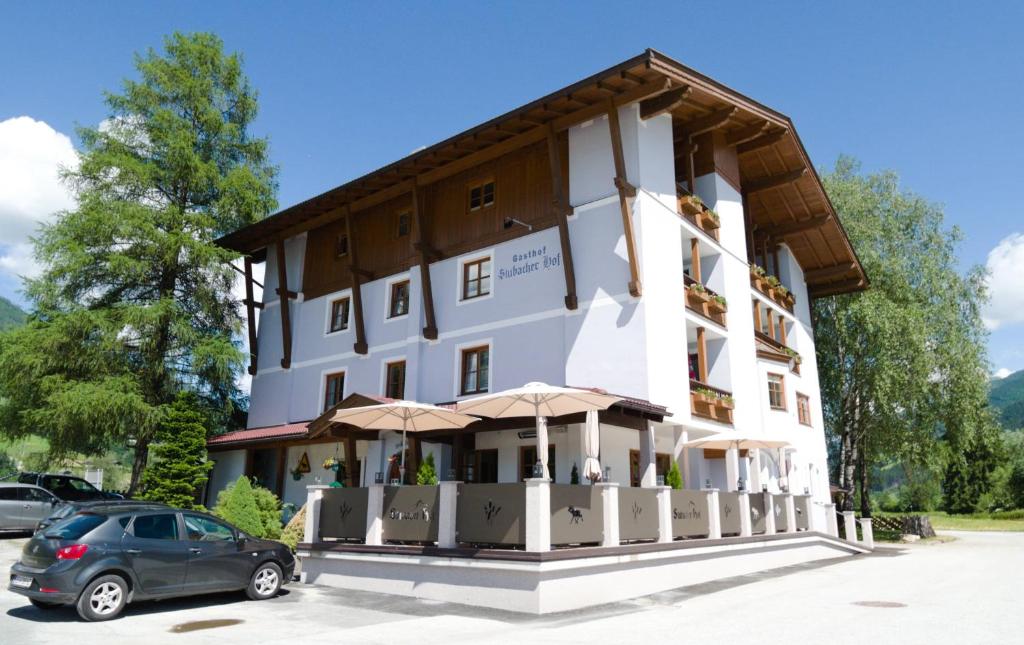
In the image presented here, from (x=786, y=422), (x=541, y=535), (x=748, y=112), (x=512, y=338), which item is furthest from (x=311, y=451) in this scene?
(x=748, y=112)

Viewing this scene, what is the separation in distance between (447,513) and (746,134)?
56.3ft

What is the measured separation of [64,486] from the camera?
22.5m

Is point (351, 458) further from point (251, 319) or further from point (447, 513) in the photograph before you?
point (251, 319)

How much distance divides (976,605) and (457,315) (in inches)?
593

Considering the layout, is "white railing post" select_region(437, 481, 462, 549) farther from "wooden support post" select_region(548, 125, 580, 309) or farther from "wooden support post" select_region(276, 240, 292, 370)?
"wooden support post" select_region(276, 240, 292, 370)

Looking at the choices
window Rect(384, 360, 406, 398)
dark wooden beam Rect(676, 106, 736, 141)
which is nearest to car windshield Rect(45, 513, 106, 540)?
window Rect(384, 360, 406, 398)

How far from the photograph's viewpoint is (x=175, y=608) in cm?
1145

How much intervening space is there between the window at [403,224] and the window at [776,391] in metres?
14.1

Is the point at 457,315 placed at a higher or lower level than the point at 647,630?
higher

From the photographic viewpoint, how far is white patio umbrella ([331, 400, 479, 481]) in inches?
603

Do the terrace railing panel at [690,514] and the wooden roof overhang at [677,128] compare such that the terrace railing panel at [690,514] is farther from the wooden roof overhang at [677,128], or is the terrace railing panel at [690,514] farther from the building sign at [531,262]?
the wooden roof overhang at [677,128]

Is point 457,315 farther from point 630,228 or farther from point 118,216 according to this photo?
point 118,216

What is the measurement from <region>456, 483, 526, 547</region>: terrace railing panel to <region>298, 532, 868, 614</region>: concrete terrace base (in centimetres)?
30

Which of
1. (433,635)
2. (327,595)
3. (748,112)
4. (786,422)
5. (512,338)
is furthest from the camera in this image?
(786,422)
